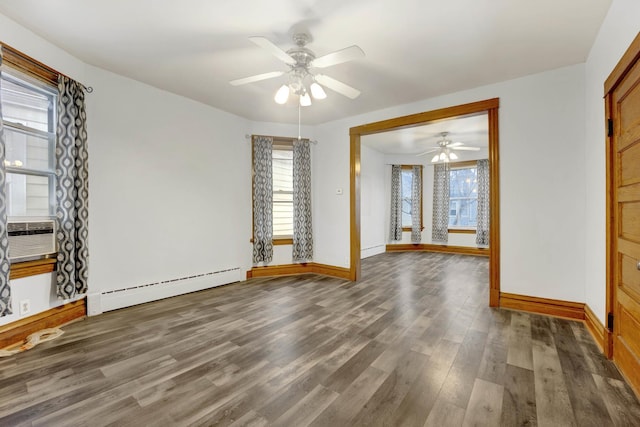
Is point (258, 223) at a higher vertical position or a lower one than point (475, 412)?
higher

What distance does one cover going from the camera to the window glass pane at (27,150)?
2.41m

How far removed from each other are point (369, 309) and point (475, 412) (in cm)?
168

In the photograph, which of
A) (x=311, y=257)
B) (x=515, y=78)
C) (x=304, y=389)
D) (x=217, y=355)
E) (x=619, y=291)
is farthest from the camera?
(x=311, y=257)

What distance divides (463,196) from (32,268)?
829 cm

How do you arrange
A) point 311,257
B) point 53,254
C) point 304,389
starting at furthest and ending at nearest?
point 311,257 → point 53,254 → point 304,389

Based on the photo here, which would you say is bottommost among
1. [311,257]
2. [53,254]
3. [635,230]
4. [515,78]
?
[311,257]

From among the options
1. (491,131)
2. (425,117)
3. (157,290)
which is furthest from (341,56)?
(157,290)

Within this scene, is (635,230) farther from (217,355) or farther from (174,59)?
(174,59)

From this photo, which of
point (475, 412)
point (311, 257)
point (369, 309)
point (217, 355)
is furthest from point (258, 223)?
point (475, 412)

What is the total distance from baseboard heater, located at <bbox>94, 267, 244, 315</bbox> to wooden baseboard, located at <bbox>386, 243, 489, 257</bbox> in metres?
4.71

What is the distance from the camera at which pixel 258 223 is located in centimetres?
461

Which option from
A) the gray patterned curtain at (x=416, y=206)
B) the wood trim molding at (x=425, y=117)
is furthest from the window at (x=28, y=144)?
the gray patterned curtain at (x=416, y=206)

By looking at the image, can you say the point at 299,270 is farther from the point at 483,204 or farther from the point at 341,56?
the point at 483,204

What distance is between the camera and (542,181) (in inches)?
118
